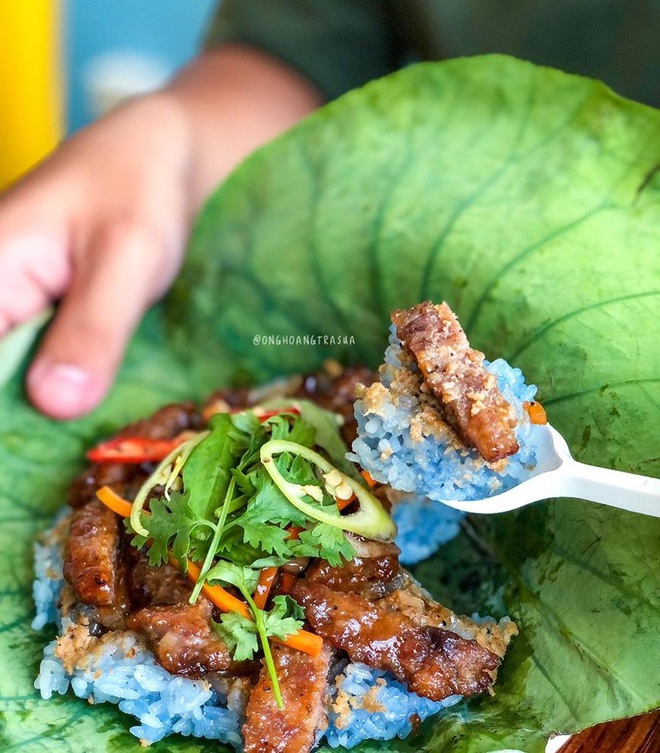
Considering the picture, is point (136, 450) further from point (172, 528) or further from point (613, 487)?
point (613, 487)

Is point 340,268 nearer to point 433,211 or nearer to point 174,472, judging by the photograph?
point 433,211

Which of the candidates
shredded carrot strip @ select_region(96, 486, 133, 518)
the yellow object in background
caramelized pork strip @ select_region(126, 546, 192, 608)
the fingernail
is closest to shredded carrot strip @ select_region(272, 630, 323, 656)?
caramelized pork strip @ select_region(126, 546, 192, 608)

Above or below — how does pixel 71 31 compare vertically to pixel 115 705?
above

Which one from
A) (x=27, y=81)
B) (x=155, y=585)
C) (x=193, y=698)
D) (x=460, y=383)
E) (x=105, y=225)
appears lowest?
(x=193, y=698)

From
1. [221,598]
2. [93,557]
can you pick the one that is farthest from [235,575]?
[93,557]

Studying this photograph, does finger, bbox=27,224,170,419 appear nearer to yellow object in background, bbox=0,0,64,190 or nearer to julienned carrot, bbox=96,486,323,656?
julienned carrot, bbox=96,486,323,656

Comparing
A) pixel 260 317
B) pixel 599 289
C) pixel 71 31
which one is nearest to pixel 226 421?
pixel 260 317
